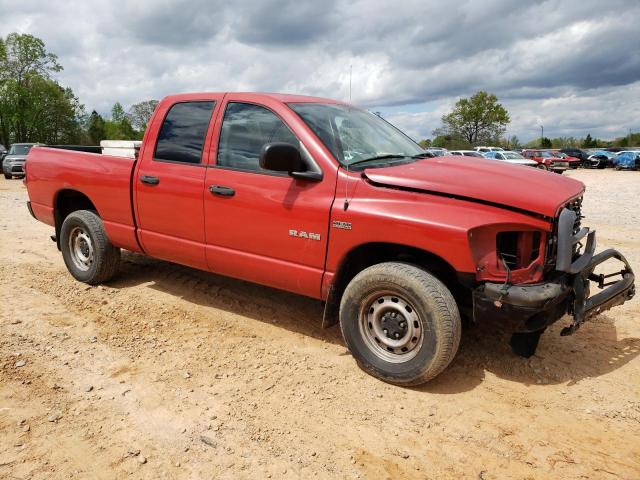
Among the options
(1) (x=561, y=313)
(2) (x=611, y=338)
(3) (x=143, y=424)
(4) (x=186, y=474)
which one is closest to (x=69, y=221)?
(3) (x=143, y=424)

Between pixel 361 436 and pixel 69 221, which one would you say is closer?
pixel 361 436

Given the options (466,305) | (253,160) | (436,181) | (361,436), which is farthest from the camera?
(253,160)

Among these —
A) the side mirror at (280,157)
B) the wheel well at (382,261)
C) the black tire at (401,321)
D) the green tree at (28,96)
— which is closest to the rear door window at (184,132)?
the side mirror at (280,157)

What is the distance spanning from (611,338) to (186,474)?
3646 mm

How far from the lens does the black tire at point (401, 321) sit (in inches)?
128

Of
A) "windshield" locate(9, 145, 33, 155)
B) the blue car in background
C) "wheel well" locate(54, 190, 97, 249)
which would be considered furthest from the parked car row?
"wheel well" locate(54, 190, 97, 249)

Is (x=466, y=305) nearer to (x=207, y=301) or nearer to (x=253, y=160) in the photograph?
(x=253, y=160)

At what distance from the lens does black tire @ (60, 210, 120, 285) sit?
5211 mm

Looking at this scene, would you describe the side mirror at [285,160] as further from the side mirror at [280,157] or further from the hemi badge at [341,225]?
the hemi badge at [341,225]

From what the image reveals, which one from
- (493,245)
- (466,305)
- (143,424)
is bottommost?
(143,424)

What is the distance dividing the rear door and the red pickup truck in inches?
0.5

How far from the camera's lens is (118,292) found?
5.30m

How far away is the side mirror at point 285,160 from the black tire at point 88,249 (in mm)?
2555

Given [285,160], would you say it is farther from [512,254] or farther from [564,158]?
[564,158]
